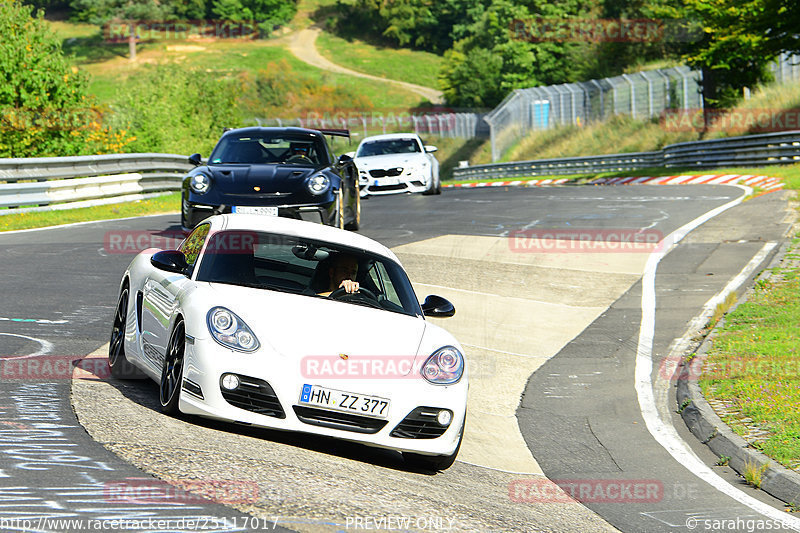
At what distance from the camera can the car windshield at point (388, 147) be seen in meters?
26.2

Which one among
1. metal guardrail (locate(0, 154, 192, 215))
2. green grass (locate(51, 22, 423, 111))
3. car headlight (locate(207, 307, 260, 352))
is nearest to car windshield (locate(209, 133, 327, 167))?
metal guardrail (locate(0, 154, 192, 215))

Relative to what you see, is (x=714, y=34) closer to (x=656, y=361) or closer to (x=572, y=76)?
(x=656, y=361)

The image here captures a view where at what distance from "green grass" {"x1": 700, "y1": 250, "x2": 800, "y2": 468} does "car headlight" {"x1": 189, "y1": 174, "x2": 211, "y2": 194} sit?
6.76m

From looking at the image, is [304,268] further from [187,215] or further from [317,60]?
[317,60]

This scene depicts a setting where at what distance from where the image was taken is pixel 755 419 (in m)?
8.30

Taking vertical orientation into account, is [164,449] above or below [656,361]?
above

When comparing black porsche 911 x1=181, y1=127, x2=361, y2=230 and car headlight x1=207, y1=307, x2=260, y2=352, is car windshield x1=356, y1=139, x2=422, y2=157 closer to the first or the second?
black porsche 911 x1=181, y1=127, x2=361, y2=230

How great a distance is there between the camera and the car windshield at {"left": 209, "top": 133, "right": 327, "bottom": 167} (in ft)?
48.1

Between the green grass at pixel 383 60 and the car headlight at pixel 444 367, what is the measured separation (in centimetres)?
11646

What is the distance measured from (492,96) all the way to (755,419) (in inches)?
3391

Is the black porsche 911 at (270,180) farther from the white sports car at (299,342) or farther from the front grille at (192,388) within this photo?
the front grille at (192,388)

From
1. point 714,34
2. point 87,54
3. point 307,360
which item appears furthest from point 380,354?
point 87,54

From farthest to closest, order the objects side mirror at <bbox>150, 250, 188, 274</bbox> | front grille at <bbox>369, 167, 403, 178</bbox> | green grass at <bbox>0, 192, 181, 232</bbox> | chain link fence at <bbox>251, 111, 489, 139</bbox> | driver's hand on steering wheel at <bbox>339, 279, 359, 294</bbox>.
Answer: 1. chain link fence at <bbox>251, 111, 489, 139</bbox>
2. front grille at <bbox>369, 167, 403, 178</bbox>
3. green grass at <bbox>0, 192, 181, 232</bbox>
4. driver's hand on steering wheel at <bbox>339, 279, 359, 294</bbox>
5. side mirror at <bbox>150, 250, 188, 274</bbox>

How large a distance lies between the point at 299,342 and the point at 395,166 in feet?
62.7
